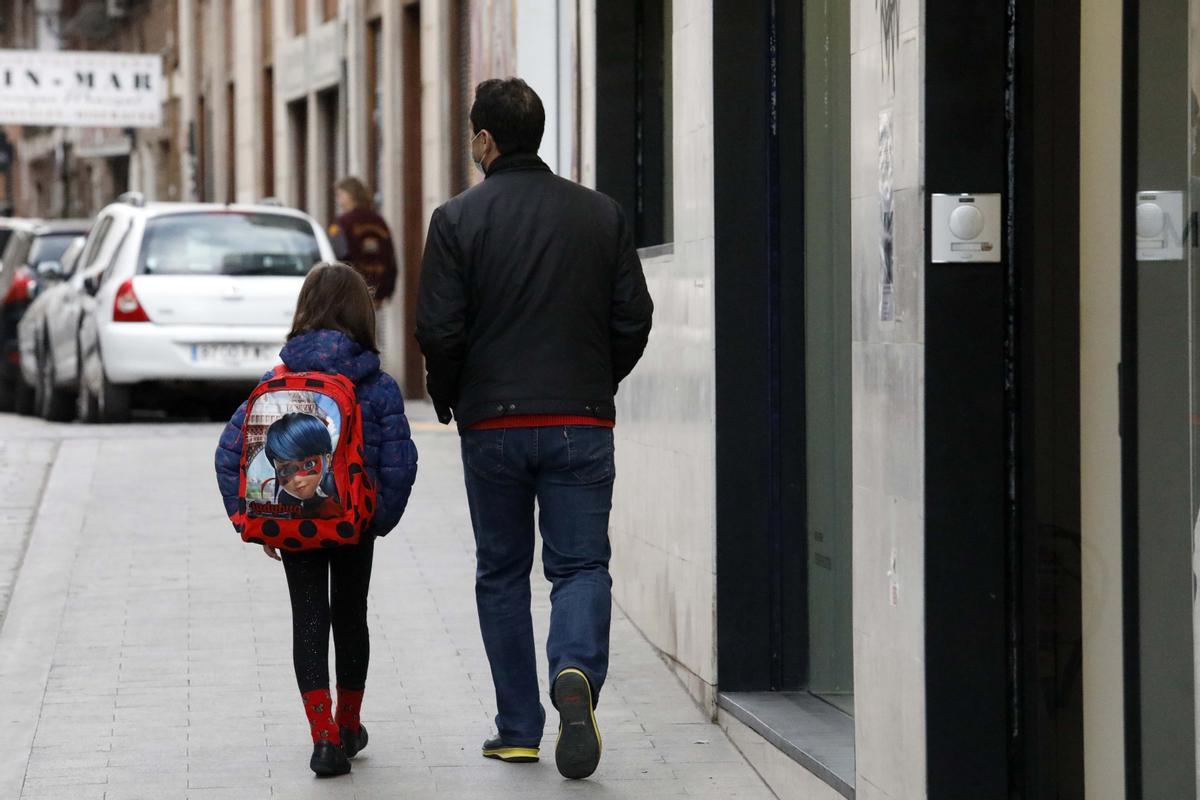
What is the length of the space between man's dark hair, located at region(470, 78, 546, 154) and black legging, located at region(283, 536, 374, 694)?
1.15 meters

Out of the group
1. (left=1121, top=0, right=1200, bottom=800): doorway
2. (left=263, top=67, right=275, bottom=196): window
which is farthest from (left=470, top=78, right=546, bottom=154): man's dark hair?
(left=263, top=67, right=275, bottom=196): window

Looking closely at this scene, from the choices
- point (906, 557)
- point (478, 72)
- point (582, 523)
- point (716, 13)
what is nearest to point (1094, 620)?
point (906, 557)

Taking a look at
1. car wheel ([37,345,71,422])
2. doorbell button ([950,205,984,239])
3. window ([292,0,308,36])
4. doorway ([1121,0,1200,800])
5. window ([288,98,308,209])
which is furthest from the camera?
window ([288,98,308,209])

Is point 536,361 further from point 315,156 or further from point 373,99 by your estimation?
point 315,156

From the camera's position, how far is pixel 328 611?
6191 millimetres

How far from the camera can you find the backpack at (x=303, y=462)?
230 inches

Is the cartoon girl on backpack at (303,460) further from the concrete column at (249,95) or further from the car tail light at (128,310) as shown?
the concrete column at (249,95)

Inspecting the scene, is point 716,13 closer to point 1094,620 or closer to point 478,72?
point 1094,620

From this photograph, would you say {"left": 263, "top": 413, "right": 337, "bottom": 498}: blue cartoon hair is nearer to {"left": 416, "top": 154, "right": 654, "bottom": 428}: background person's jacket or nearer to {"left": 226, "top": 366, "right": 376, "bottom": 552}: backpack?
{"left": 226, "top": 366, "right": 376, "bottom": 552}: backpack

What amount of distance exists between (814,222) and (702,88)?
649 mm

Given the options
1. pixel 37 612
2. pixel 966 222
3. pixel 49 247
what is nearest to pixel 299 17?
pixel 49 247

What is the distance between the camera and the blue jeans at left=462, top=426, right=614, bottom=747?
5961 mm

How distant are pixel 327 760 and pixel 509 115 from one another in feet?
5.94

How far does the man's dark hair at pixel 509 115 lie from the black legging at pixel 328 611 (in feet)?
3.76
